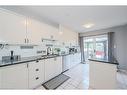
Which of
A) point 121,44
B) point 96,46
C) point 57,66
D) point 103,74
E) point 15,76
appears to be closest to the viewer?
point 15,76

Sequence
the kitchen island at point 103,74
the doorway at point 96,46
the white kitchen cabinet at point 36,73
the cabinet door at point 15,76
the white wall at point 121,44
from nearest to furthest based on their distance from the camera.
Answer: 1. the cabinet door at point 15,76
2. the kitchen island at point 103,74
3. the white kitchen cabinet at point 36,73
4. the white wall at point 121,44
5. the doorway at point 96,46

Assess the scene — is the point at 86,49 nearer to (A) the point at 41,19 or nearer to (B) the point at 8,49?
(A) the point at 41,19

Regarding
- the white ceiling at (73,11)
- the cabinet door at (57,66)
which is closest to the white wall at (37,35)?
the white ceiling at (73,11)

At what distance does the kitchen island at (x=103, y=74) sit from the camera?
76.7 inches

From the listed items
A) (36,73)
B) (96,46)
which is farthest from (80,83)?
(96,46)

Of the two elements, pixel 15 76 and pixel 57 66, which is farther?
pixel 57 66

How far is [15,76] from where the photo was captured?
1896 millimetres

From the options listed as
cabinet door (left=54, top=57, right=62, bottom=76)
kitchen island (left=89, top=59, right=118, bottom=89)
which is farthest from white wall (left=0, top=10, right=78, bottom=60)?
kitchen island (left=89, top=59, right=118, bottom=89)

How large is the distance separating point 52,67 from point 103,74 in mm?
1772

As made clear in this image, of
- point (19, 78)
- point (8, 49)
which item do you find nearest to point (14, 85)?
point (19, 78)

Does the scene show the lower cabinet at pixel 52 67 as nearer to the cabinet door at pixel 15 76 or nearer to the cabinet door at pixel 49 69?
the cabinet door at pixel 49 69

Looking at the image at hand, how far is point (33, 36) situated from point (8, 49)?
83cm

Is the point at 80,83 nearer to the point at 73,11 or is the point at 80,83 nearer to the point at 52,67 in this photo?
the point at 52,67

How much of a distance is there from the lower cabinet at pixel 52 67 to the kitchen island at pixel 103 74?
56.4 inches
